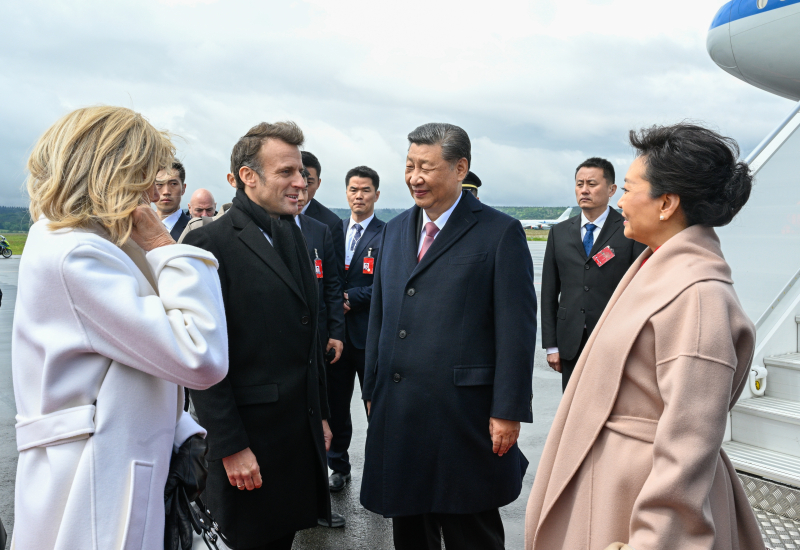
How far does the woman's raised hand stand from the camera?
1548 mm

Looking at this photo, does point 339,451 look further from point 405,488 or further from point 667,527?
point 667,527

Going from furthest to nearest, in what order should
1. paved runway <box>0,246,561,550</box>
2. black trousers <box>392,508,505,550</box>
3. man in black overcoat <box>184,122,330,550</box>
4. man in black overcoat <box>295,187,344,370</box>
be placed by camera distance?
1. man in black overcoat <box>295,187,344,370</box>
2. paved runway <box>0,246,561,550</box>
3. black trousers <box>392,508,505,550</box>
4. man in black overcoat <box>184,122,330,550</box>

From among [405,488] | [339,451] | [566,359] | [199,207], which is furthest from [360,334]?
[199,207]

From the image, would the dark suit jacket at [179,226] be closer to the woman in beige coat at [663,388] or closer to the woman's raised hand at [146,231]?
the woman's raised hand at [146,231]

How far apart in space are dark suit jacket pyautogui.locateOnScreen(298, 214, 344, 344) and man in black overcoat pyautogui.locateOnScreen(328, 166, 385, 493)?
31 cm

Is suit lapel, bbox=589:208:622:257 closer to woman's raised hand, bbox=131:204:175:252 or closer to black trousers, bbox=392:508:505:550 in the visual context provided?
black trousers, bbox=392:508:505:550

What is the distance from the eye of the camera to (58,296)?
1.35 metres

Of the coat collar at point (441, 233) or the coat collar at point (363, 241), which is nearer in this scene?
the coat collar at point (441, 233)

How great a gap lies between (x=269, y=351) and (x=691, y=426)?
1.52m

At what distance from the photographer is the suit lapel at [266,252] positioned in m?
2.42

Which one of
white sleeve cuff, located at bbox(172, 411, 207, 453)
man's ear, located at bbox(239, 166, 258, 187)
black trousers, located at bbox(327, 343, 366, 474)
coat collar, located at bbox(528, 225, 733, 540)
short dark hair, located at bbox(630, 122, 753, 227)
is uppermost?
short dark hair, located at bbox(630, 122, 753, 227)

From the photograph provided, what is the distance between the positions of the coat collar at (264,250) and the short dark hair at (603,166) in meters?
3.37

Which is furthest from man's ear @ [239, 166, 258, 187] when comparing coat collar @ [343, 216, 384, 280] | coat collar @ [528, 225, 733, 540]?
coat collar @ [343, 216, 384, 280]

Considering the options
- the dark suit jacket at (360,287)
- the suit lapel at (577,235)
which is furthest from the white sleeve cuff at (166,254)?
the suit lapel at (577,235)
